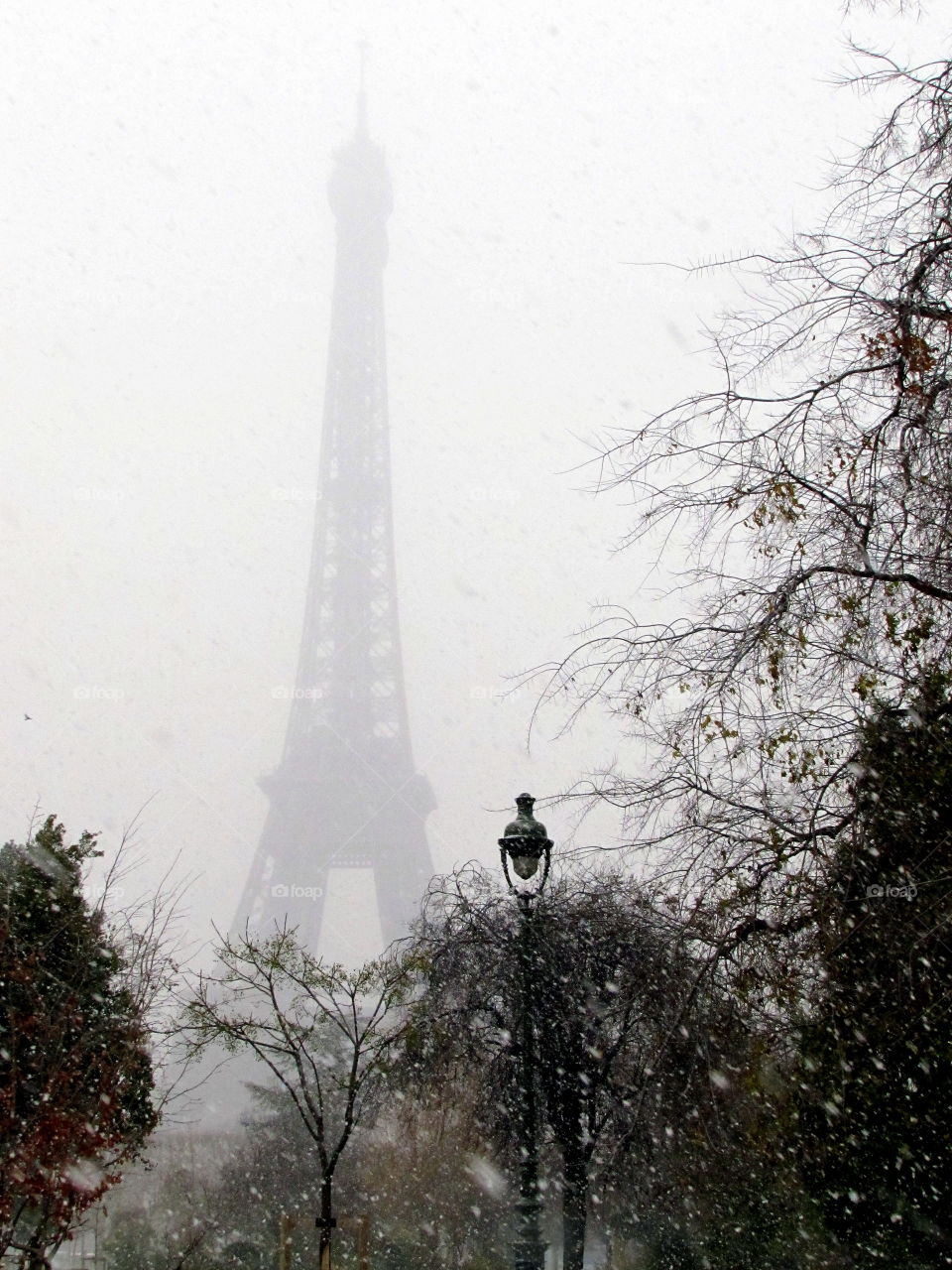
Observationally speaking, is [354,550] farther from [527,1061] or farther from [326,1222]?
[527,1061]

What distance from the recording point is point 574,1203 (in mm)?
12602

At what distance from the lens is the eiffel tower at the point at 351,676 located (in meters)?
49.0

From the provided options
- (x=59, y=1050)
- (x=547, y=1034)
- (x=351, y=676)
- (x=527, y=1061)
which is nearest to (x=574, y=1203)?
(x=547, y=1034)

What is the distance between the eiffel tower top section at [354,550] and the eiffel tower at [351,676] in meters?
0.06

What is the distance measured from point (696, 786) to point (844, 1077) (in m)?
2.34

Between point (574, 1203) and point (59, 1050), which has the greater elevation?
point (59, 1050)

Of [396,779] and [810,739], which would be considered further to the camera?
[396,779]

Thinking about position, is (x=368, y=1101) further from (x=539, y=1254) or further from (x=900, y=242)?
(x=900, y=242)

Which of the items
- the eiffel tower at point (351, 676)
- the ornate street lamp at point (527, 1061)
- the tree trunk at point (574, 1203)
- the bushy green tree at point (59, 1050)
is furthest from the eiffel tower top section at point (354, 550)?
the ornate street lamp at point (527, 1061)

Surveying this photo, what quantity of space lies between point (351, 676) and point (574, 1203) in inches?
1792

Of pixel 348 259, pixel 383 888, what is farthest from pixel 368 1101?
pixel 348 259

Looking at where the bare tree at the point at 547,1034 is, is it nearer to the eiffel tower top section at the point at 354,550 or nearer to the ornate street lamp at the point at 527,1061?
the ornate street lamp at the point at 527,1061

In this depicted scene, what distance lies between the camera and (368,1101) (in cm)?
1334

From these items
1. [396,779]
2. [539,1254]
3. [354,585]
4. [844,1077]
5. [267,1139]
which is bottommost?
[539,1254]
